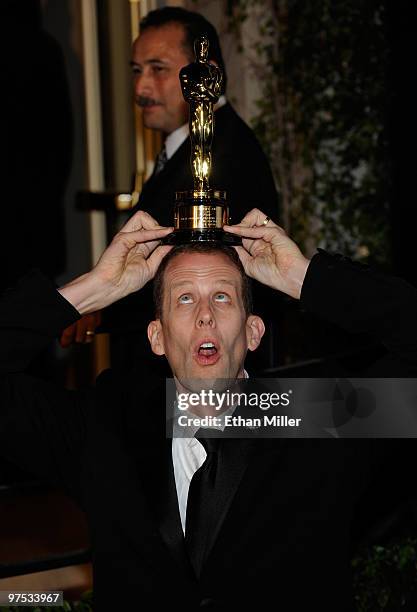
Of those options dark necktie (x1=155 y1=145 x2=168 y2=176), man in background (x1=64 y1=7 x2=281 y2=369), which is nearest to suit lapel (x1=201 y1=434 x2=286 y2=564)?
man in background (x1=64 y1=7 x2=281 y2=369)

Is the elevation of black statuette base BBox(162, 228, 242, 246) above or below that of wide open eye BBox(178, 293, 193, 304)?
above

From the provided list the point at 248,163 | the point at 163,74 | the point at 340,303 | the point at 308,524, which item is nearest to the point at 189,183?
the point at 248,163

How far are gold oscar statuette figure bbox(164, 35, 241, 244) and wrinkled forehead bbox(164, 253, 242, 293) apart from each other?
4 centimetres

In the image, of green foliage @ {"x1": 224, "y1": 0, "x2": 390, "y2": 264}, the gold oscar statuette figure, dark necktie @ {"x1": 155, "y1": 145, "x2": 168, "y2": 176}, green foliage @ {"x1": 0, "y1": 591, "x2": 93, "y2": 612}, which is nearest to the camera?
the gold oscar statuette figure

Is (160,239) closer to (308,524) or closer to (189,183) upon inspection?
(308,524)

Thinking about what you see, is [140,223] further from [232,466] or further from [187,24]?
[187,24]

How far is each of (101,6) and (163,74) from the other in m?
1.44

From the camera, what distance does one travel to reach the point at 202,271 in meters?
1.91

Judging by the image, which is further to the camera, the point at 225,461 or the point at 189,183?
the point at 189,183

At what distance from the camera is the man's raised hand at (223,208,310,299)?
194cm

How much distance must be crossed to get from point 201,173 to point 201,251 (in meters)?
0.18

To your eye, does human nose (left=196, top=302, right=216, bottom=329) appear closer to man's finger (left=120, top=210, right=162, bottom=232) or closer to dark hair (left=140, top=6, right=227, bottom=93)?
man's finger (left=120, top=210, right=162, bottom=232)

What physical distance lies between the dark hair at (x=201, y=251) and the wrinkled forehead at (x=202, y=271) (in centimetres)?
1

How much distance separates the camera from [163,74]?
3.15 metres
